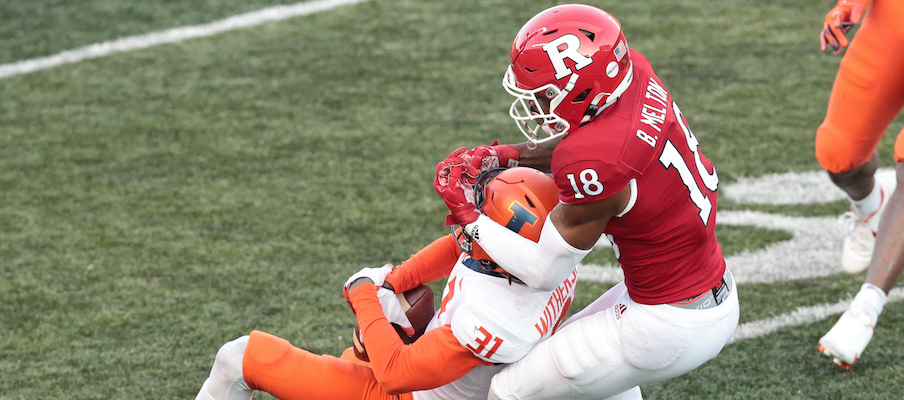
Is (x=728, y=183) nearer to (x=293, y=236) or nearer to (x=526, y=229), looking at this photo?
(x=293, y=236)

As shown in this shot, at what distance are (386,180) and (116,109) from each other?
2.18 meters

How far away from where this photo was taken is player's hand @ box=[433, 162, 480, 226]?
2379 millimetres

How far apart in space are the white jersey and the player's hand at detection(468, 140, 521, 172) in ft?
0.95

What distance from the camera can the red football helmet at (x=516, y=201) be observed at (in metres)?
2.43

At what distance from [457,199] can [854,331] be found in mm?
1675

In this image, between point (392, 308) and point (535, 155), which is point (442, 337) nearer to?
point (392, 308)

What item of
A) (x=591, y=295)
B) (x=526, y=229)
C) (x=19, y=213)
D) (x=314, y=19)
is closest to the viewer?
(x=526, y=229)

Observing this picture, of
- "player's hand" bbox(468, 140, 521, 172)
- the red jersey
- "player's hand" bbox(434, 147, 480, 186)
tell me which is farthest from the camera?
"player's hand" bbox(468, 140, 521, 172)

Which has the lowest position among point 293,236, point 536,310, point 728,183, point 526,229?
point 728,183

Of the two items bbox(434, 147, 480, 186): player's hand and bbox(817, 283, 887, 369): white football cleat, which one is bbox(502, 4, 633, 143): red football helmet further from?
bbox(817, 283, 887, 369): white football cleat

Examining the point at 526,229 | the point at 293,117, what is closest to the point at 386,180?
the point at 293,117

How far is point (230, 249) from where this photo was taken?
14.0ft

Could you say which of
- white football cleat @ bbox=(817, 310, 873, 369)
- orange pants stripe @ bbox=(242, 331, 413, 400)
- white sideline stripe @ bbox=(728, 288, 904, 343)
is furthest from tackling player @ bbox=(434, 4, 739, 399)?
white sideline stripe @ bbox=(728, 288, 904, 343)

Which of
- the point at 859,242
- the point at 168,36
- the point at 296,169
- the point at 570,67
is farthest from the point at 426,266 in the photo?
the point at 168,36
